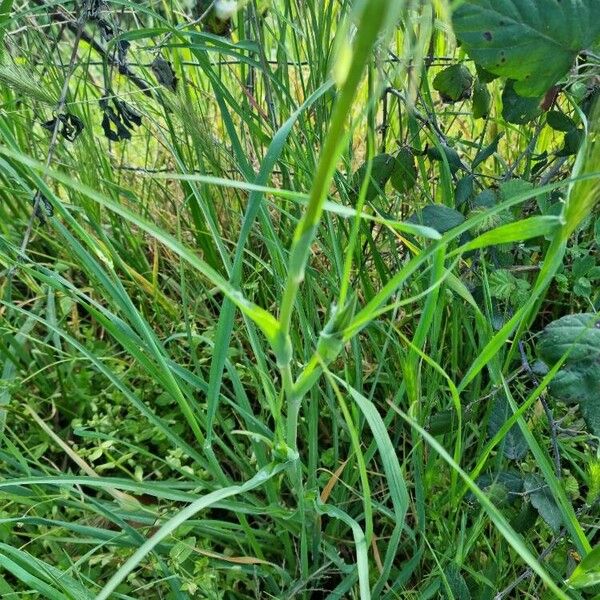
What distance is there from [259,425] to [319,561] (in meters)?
0.24

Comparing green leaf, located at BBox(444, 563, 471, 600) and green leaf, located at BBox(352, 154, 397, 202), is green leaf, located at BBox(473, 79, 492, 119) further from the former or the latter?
green leaf, located at BBox(444, 563, 471, 600)

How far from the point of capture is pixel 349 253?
1.65 feet

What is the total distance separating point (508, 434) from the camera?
2.56 ft

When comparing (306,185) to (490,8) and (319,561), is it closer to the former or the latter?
(490,8)

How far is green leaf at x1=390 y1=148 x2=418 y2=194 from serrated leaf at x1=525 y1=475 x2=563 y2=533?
1.30 feet

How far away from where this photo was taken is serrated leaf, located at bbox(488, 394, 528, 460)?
2.47 feet

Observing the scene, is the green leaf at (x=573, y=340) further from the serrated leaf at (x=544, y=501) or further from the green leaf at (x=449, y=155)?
the green leaf at (x=449, y=155)

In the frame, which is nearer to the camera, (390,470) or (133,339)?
(390,470)

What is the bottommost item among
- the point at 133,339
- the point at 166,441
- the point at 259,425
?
the point at 166,441

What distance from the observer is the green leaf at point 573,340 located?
25.0 inches

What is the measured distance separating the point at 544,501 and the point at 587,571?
12 cm

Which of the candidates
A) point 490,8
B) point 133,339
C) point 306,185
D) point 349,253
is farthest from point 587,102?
point 133,339

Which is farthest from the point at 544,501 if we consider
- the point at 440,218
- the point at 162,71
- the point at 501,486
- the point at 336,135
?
the point at 162,71

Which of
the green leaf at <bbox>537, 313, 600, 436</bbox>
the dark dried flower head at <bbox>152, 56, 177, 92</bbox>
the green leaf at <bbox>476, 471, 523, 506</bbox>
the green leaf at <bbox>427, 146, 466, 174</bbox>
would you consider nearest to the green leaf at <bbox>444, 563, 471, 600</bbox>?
the green leaf at <bbox>476, 471, 523, 506</bbox>
